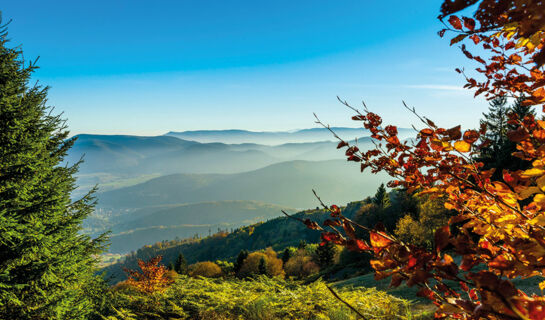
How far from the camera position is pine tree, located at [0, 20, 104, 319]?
233 inches

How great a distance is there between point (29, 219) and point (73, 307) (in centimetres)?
273

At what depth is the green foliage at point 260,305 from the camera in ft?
17.2

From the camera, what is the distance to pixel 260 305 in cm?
572

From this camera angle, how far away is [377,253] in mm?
1128

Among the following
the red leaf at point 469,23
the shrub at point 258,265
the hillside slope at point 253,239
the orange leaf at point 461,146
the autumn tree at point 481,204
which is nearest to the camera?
the autumn tree at point 481,204

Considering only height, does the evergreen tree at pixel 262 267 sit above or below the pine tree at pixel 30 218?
below

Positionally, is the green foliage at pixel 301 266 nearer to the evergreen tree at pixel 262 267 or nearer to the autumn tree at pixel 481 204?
the evergreen tree at pixel 262 267

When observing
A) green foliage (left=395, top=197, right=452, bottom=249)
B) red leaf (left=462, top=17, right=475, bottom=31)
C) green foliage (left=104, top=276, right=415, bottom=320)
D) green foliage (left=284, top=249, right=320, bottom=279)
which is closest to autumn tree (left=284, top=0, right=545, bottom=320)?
red leaf (left=462, top=17, right=475, bottom=31)

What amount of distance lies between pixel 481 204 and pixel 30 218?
941 cm

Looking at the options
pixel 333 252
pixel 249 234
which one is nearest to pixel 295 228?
pixel 249 234

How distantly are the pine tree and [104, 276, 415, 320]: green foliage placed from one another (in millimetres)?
1640

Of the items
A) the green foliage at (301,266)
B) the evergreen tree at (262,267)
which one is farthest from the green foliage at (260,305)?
the green foliage at (301,266)

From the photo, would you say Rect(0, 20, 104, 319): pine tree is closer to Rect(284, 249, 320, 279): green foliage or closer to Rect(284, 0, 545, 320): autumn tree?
Rect(284, 0, 545, 320): autumn tree

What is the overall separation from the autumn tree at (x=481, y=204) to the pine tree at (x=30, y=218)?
7.67 m
